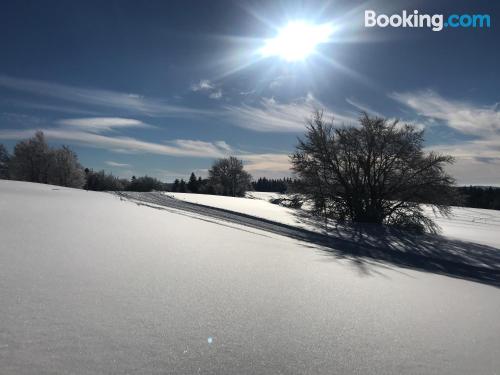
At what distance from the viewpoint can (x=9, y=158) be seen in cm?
4000

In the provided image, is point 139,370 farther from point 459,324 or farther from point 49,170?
point 49,170

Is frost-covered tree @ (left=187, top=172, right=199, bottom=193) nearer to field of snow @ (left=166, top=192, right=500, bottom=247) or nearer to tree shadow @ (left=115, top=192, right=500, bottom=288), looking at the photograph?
field of snow @ (left=166, top=192, right=500, bottom=247)

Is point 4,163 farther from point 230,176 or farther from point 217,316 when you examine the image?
point 217,316

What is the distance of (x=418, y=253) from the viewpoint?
20.8 feet

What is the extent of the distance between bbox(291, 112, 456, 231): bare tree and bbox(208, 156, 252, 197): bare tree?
32.3m

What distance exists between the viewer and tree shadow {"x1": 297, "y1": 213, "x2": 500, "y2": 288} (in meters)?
4.82

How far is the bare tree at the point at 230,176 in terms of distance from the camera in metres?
44.7

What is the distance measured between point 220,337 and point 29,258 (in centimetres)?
175

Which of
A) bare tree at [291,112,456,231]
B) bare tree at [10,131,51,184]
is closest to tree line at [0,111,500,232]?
bare tree at [291,112,456,231]

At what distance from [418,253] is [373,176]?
18.7 feet

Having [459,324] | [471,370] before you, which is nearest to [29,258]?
[471,370]

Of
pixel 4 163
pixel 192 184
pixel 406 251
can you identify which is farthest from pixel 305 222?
pixel 192 184

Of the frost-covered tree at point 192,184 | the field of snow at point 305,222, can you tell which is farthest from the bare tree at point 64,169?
the field of snow at point 305,222

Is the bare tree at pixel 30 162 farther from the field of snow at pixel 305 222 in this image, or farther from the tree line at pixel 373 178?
the tree line at pixel 373 178
